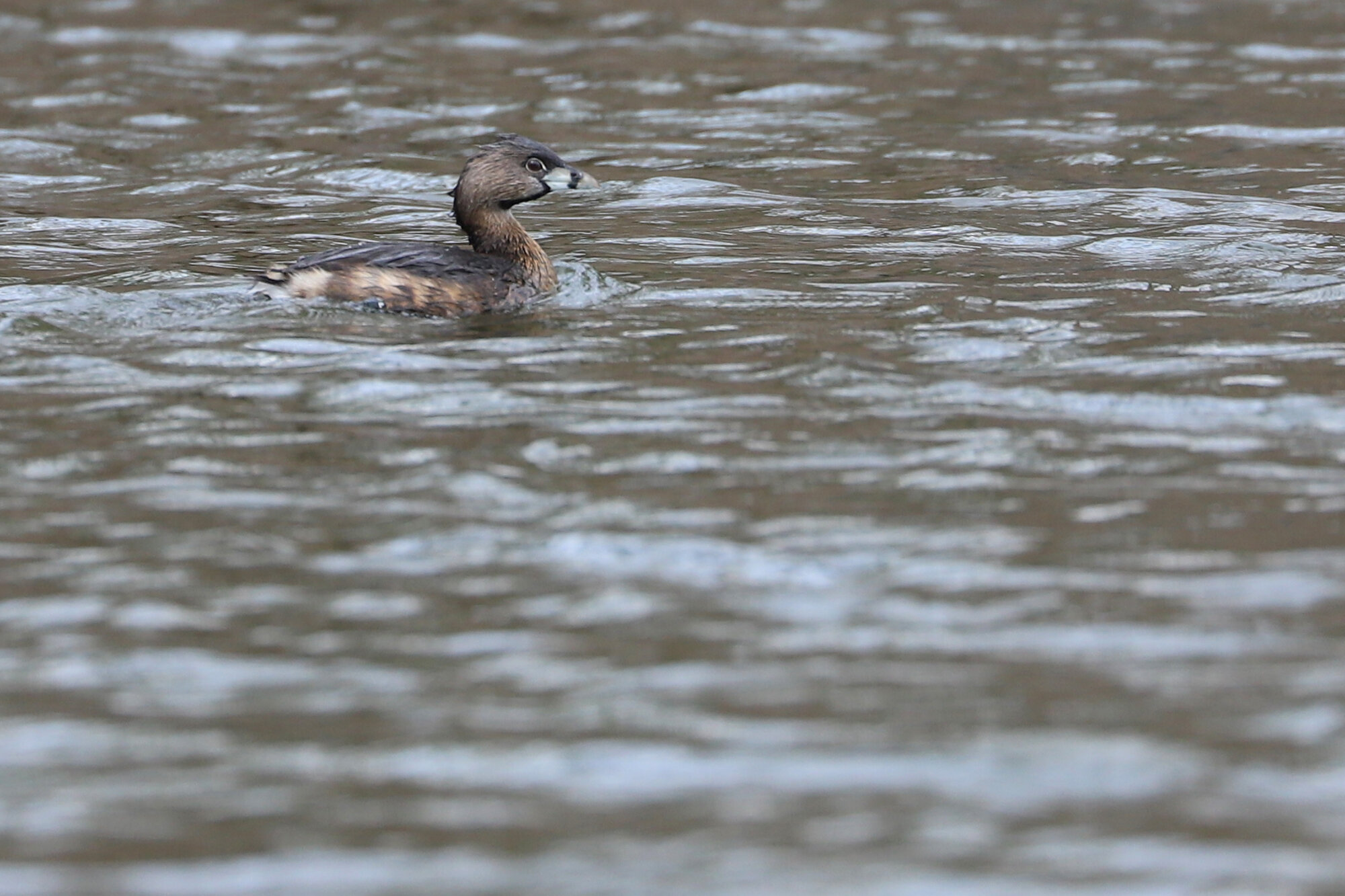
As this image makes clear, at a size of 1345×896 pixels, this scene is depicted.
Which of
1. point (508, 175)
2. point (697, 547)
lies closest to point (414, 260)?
point (508, 175)

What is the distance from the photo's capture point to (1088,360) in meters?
9.12

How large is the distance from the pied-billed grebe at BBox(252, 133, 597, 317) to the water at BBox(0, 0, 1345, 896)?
0.48 feet

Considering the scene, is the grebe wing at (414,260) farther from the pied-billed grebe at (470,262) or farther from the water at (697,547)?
the water at (697,547)

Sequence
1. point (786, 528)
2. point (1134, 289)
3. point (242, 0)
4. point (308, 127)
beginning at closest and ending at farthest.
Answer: point (786, 528), point (1134, 289), point (308, 127), point (242, 0)

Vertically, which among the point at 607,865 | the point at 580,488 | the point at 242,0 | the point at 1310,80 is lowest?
the point at 607,865

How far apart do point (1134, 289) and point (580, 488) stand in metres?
4.55

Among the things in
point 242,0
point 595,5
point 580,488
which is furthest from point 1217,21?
point 580,488

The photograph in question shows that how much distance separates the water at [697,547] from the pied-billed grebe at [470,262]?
0.48 feet

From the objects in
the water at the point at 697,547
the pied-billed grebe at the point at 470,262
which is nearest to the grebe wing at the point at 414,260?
the pied-billed grebe at the point at 470,262

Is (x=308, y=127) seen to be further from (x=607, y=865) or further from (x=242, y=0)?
(x=607, y=865)

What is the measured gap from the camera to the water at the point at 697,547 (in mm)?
5035

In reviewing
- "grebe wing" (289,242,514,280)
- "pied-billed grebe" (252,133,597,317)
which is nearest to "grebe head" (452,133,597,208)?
"pied-billed grebe" (252,133,597,317)

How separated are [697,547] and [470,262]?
4.43 meters

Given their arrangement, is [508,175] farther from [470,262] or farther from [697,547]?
[697,547]
